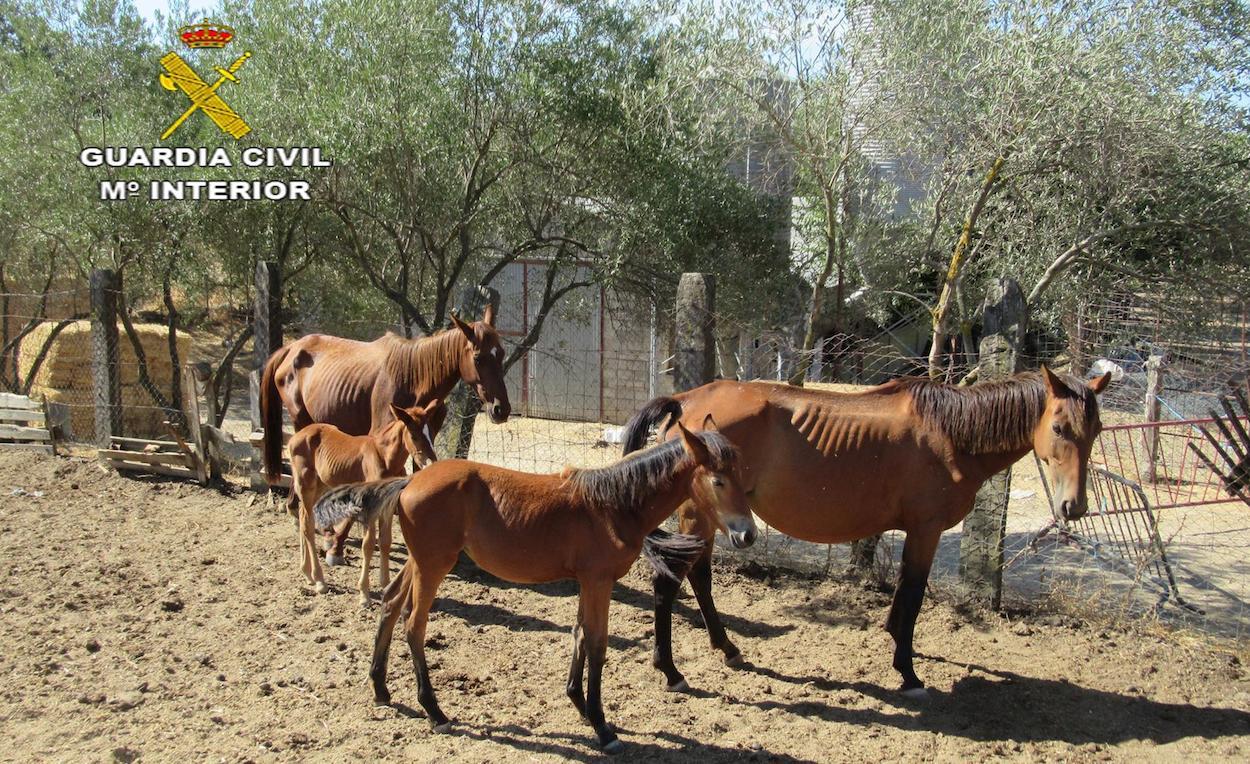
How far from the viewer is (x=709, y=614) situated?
18.7ft

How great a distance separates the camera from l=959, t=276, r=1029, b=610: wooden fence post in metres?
6.35

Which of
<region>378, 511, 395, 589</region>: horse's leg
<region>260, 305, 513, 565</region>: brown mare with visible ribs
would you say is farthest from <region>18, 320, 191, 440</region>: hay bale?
<region>378, 511, 395, 589</region>: horse's leg

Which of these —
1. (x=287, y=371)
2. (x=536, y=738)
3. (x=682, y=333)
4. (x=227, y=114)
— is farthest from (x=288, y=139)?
(x=536, y=738)

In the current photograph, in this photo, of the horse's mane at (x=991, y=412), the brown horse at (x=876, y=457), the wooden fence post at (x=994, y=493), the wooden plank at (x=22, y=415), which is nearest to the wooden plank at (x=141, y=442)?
the wooden plank at (x=22, y=415)

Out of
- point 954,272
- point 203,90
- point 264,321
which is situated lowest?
point 264,321

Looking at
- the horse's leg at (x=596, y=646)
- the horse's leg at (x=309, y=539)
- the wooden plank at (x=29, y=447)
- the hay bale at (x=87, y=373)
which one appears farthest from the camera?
the hay bale at (x=87, y=373)

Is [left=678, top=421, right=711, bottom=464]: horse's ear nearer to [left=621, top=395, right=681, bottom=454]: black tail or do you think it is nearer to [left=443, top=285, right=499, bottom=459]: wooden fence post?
[left=621, top=395, right=681, bottom=454]: black tail

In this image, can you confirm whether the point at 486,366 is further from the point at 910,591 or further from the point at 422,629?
the point at 910,591

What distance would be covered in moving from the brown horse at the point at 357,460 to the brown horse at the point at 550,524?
124cm

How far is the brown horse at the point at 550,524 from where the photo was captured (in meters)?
4.54

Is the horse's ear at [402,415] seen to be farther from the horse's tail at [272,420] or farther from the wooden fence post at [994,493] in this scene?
the wooden fence post at [994,493]

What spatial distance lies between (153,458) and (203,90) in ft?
15.6

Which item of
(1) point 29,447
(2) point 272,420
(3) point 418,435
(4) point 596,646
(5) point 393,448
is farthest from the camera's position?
(1) point 29,447

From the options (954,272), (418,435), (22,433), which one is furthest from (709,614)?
(22,433)
